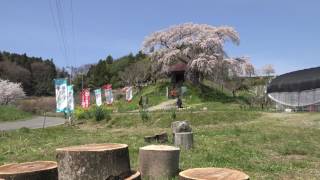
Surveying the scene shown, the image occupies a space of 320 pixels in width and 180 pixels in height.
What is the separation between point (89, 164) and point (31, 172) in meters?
0.69

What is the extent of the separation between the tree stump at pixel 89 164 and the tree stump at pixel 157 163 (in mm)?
1486

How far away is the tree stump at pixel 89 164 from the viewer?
6.14 meters

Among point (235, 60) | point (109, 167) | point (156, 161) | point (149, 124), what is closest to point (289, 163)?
point (156, 161)

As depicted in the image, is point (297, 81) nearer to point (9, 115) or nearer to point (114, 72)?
point (9, 115)

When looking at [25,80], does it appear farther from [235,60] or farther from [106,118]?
[106,118]

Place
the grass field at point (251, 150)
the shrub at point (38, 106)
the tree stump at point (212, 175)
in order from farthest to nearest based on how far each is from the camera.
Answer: the shrub at point (38, 106) < the grass field at point (251, 150) < the tree stump at point (212, 175)

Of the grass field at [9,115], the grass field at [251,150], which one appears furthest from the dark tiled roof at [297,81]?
the grass field at [9,115]

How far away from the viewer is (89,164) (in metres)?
6.15

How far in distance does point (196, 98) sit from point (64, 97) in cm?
2057

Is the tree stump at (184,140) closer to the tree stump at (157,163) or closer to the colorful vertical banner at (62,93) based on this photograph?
the tree stump at (157,163)

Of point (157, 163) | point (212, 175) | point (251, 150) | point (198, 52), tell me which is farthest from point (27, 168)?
point (198, 52)

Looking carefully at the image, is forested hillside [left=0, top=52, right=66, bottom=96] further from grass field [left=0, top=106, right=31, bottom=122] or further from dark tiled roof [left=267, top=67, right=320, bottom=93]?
dark tiled roof [left=267, top=67, right=320, bottom=93]

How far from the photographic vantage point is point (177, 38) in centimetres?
5062

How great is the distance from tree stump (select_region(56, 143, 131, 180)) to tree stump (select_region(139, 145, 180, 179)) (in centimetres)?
149
